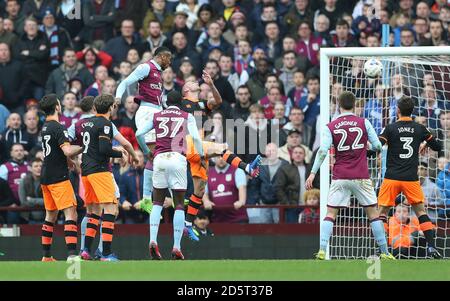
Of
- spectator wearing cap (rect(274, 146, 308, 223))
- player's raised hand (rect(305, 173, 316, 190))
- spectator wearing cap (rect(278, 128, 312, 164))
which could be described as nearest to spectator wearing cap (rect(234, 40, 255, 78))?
spectator wearing cap (rect(278, 128, 312, 164))

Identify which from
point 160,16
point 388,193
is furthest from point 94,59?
point 388,193

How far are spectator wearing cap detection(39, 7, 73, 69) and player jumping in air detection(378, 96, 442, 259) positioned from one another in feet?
29.7

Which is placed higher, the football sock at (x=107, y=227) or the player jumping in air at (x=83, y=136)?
the player jumping in air at (x=83, y=136)

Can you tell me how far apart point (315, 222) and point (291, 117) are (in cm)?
228

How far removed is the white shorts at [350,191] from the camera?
17516mm

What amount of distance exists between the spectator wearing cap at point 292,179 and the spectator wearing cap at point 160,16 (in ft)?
16.4

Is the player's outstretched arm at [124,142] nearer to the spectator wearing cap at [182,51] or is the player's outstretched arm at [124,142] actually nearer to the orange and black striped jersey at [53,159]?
the orange and black striped jersey at [53,159]

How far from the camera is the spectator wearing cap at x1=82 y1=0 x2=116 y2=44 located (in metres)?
25.9

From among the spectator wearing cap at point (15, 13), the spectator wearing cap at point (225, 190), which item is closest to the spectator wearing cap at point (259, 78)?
the spectator wearing cap at point (225, 190)

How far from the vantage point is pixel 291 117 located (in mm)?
23031

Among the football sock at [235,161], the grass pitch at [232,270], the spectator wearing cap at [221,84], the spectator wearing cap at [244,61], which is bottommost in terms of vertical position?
the grass pitch at [232,270]

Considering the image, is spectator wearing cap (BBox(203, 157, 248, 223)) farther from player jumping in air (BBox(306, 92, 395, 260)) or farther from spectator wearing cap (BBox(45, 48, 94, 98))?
player jumping in air (BBox(306, 92, 395, 260))

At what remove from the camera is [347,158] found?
1753cm
